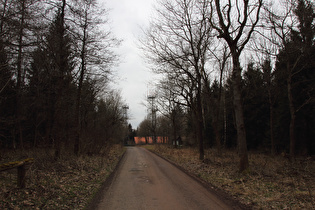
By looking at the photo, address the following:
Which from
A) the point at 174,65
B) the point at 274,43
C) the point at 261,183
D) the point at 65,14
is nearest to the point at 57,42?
the point at 65,14

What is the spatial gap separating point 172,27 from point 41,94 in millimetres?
10839

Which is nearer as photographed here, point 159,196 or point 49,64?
Answer: point 159,196

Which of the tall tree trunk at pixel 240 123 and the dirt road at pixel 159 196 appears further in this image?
the tall tree trunk at pixel 240 123

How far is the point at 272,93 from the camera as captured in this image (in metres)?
21.2

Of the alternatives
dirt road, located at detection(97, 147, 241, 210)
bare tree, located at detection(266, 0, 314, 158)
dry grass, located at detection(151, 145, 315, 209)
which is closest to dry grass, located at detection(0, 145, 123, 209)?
dirt road, located at detection(97, 147, 241, 210)

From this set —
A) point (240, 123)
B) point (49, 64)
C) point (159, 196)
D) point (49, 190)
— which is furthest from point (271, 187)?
point (49, 64)

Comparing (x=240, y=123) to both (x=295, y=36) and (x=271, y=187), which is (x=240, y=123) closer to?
(x=271, y=187)

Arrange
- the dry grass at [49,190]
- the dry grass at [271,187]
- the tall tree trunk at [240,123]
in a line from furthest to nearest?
the tall tree trunk at [240,123] < the dry grass at [271,187] < the dry grass at [49,190]

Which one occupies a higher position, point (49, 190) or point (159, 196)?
point (49, 190)

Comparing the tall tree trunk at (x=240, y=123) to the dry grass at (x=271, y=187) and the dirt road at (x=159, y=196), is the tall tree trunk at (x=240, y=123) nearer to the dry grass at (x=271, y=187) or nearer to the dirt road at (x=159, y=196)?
the dry grass at (x=271, y=187)

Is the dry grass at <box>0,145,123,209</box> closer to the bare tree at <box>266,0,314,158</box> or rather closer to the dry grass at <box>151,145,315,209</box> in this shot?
the dry grass at <box>151,145,315,209</box>

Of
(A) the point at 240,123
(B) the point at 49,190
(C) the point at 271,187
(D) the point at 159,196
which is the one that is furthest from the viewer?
(A) the point at 240,123

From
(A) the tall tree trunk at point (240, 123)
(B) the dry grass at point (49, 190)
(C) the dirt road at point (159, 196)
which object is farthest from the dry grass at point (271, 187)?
(B) the dry grass at point (49, 190)

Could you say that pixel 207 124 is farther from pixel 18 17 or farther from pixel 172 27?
pixel 18 17
